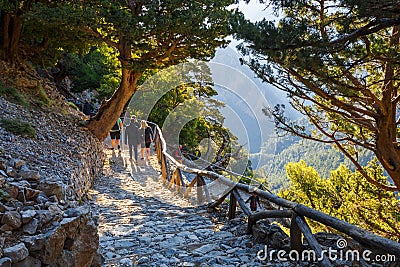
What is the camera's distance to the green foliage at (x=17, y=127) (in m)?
6.91

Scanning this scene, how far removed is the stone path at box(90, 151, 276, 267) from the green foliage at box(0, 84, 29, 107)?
3.19m

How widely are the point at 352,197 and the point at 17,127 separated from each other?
15289mm

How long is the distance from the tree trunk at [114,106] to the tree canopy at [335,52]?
5505 mm

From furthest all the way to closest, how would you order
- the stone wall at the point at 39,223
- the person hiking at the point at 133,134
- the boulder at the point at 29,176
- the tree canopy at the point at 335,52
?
the person hiking at the point at 133,134, the tree canopy at the point at 335,52, the boulder at the point at 29,176, the stone wall at the point at 39,223

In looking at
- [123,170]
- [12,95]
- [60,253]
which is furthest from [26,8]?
[60,253]

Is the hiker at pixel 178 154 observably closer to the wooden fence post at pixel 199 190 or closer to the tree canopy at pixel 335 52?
the wooden fence post at pixel 199 190

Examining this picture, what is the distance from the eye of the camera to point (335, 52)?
6.07 meters

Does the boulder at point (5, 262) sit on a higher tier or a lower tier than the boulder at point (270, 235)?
higher

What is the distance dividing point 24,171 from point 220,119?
43.2ft

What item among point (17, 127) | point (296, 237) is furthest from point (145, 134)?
point (296, 237)

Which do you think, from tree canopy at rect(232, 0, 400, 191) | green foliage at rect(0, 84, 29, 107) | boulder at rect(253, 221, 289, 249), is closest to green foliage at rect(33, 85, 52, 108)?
green foliage at rect(0, 84, 29, 107)

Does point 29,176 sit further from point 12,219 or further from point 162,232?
point 162,232

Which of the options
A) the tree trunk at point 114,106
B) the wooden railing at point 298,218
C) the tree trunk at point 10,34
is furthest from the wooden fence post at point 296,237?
the tree trunk at point 10,34

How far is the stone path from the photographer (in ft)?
14.5
